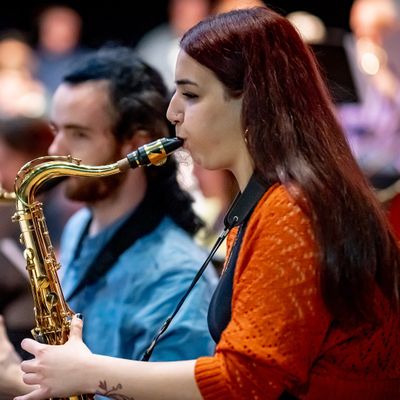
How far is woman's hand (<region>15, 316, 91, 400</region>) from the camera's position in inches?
75.7

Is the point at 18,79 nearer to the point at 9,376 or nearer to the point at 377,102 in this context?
the point at 377,102

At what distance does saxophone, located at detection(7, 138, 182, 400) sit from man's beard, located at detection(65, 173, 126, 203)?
2.06ft

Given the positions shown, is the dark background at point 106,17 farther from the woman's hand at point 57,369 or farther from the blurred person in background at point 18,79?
the woman's hand at point 57,369

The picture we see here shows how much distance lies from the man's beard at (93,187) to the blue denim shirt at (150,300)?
0.12 m

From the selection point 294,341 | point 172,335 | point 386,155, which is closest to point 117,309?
point 172,335

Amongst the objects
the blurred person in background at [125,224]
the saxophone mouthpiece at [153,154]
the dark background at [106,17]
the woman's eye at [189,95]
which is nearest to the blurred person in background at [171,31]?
the dark background at [106,17]

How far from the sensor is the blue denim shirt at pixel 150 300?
9.11 feet

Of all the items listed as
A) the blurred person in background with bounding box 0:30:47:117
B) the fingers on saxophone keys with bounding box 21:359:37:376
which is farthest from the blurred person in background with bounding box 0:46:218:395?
the blurred person in background with bounding box 0:30:47:117

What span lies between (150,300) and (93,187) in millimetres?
504

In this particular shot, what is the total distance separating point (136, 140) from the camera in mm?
3252

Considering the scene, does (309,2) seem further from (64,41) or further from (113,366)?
(113,366)

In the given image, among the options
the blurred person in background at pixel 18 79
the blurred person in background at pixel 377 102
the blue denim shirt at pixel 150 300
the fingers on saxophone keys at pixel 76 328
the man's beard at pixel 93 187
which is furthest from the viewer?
the blurred person in background at pixel 18 79

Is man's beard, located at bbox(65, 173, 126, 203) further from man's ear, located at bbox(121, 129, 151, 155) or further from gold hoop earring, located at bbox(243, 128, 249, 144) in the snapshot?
gold hoop earring, located at bbox(243, 128, 249, 144)

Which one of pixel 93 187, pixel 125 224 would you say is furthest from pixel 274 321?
pixel 93 187
